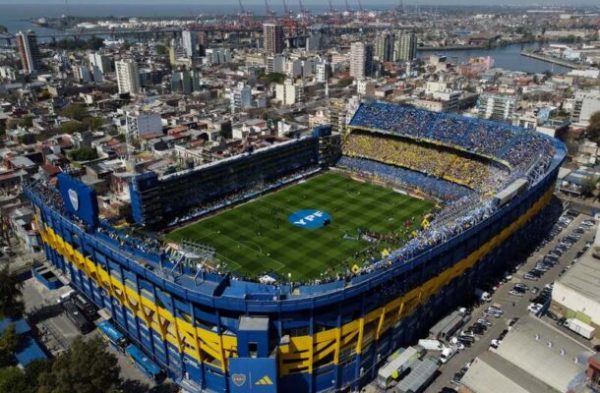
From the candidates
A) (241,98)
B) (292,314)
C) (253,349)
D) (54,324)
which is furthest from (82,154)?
(292,314)

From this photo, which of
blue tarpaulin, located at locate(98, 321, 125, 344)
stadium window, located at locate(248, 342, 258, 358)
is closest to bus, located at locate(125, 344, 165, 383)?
blue tarpaulin, located at locate(98, 321, 125, 344)

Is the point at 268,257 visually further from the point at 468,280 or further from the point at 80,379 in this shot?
the point at 80,379

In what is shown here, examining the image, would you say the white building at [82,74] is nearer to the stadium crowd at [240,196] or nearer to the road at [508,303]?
the stadium crowd at [240,196]

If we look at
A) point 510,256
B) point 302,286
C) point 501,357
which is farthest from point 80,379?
point 510,256

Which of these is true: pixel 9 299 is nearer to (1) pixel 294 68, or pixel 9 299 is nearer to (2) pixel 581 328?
(2) pixel 581 328

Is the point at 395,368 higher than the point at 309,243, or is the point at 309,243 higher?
the point at 395,368

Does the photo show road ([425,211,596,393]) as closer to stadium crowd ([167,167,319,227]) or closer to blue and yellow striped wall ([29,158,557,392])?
blue and yellow striped wall ([29,158,557,392])
